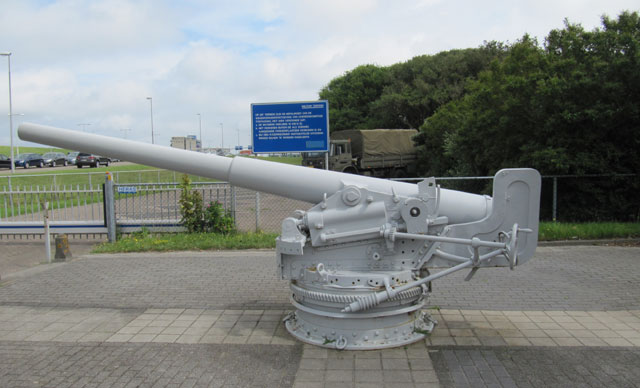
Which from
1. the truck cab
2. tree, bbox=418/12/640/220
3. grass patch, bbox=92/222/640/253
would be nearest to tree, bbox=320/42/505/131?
the truck cab

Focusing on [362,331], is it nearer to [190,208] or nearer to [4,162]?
[190,208]

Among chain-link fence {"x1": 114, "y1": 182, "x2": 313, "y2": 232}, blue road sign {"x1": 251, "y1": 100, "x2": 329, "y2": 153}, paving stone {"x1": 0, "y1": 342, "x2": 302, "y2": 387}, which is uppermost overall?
blue road sign {"x1": 251, "y1": 100, "x2": 329, "y2": 153}

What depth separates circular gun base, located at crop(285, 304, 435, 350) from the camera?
14.2 feet

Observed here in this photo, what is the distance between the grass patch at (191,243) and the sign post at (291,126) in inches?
110

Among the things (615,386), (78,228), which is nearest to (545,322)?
(615,386)

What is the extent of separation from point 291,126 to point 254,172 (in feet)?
22.6

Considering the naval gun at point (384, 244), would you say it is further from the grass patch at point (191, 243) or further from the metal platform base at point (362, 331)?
the grass patch at point (191, 243)

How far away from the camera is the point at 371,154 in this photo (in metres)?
26.6

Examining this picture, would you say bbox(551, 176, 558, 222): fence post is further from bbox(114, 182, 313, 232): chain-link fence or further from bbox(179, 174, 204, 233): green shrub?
bbox(179, 174, 204, 233): green shrub

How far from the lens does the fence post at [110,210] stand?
9789 mm

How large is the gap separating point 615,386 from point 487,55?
37.7 meters

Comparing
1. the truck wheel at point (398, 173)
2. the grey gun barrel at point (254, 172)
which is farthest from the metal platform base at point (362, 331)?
the truck wheel at point (398, 173)

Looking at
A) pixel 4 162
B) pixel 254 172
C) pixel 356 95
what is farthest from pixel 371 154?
pixel 4 162

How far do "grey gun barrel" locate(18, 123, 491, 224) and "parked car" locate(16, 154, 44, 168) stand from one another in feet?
141
